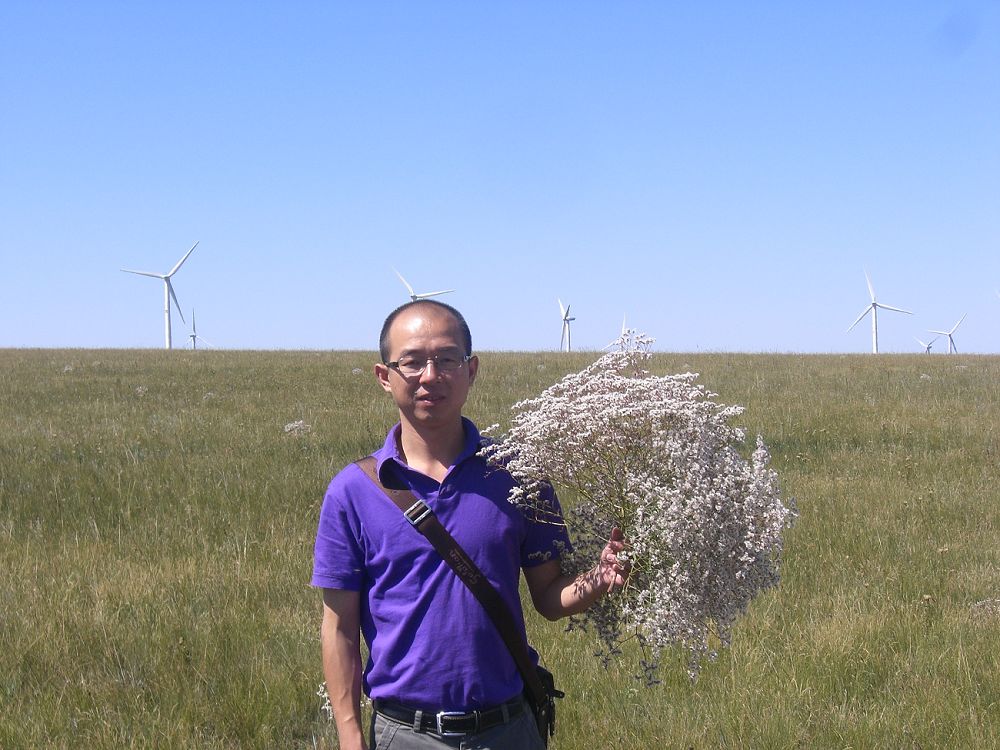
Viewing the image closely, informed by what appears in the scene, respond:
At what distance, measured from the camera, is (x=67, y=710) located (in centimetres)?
522

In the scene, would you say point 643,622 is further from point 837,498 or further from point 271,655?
point 837,498

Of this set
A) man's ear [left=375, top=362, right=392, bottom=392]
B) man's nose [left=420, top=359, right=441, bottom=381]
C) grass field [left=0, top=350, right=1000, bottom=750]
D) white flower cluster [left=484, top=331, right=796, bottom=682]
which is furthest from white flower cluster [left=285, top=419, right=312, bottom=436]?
white flower cluster [left=484, top=331, right=796, bottom=682]

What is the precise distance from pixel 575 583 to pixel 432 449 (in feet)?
2.14

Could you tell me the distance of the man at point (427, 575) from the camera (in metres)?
2.95

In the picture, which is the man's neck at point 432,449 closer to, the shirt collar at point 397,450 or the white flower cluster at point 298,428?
the shirt collar at point 397,450

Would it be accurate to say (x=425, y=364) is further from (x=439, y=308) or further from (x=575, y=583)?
(x=575, y=583)

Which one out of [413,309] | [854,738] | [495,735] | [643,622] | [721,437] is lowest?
[854,738]

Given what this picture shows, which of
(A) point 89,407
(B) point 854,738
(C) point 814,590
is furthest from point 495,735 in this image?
(A) point 89,407

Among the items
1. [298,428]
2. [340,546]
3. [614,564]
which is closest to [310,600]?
[340,546]

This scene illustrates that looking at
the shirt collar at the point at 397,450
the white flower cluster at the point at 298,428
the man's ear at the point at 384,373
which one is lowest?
the white flower cluster at the point at 298,428

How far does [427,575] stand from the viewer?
297cm

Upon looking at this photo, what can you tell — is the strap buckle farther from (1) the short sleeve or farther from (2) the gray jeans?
(1) the short sleeve

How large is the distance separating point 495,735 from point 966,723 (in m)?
3.39

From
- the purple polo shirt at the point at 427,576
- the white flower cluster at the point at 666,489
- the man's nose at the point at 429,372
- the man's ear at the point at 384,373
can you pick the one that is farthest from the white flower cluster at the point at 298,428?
the white flower cluster at the point at 666,489
